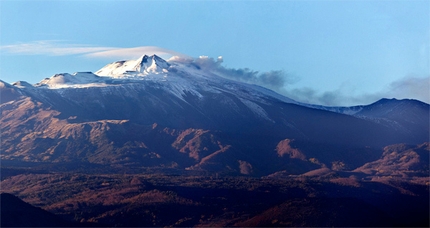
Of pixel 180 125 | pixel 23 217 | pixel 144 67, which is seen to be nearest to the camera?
pixel 23 217

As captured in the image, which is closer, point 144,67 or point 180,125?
point 180,125

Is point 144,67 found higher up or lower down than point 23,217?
higher up

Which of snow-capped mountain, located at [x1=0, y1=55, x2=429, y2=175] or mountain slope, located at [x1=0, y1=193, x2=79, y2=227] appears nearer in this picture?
mountain slope, located at [x1=0, y1=193, x2=79, y2=227]

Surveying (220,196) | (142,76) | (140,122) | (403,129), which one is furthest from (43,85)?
(220,196)

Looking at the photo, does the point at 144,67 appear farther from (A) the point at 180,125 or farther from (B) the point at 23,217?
(B) the point at 23,217

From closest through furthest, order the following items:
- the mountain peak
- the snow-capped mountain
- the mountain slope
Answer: the mountain slope
the snow-capped mountain
the mountain peak

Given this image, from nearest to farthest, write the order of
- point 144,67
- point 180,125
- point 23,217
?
point 23,217 → point 180,125 → point 144,67

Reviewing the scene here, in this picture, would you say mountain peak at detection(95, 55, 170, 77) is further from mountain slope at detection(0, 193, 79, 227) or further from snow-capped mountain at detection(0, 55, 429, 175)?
mountain slope at detection(0, 193, 79, 227)

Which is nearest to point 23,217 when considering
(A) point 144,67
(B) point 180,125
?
(B) point 180,125

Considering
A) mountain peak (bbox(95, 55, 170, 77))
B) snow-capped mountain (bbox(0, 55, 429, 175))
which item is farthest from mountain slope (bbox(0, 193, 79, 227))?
mountain peak (bbox(95, 55, 170, 77))

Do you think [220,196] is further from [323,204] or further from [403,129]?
[403,129]
